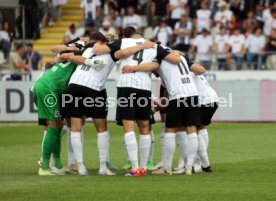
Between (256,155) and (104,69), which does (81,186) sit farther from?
(256,155)

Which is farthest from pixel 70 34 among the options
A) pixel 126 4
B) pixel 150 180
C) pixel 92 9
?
pixel 150 180

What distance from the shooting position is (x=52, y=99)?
648 inches

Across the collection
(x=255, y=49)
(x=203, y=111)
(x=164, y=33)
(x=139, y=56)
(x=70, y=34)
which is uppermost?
(x=139, y=56)

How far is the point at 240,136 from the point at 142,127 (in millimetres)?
8889

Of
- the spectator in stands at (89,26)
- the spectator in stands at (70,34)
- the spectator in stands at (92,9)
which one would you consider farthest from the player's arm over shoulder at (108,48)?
the spectator in stands at (92,9)

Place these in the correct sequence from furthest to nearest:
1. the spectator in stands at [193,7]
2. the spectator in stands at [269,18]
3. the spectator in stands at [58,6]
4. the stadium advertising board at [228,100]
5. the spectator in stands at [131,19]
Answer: the spectator in stands at [58,6] < the spectator in stands at [131,19] < the spectator in stands at [193,7] < the spectator in stands at [269,18] < the stadium advertising board at [228,100]

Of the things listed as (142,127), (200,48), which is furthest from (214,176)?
(200,48)

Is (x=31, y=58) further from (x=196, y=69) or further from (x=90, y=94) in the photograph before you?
(x=196, y=69)

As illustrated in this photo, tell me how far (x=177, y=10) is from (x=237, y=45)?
3.59 m

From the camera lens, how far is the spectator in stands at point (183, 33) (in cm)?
3276

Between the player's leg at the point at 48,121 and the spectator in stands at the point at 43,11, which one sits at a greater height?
the player's leg at the point at 48,121

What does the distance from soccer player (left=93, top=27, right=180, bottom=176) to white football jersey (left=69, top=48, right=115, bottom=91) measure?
15cm

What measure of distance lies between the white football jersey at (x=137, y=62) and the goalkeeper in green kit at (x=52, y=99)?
968 millimetres

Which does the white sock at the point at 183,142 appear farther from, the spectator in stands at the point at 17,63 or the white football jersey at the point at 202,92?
the spectator in stands at the point at 17,63
